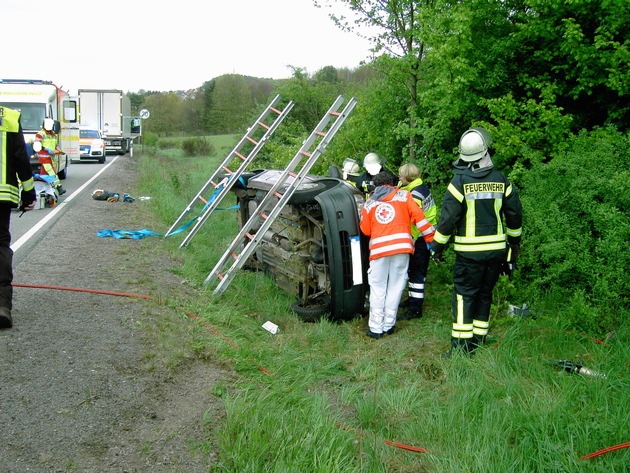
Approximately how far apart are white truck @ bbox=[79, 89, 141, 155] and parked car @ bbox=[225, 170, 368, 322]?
24.9 metres

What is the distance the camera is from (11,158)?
479 cm

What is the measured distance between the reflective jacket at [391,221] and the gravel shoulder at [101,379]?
A: 1.87 meters

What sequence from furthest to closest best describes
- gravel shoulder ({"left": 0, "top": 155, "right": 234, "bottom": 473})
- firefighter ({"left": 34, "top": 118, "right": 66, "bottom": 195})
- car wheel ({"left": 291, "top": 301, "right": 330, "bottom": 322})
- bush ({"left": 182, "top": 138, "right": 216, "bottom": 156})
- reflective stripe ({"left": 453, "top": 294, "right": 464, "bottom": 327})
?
1. bush ({"left": 182, "top": 138, "right": 216, "bottom": 156})
2. firefighter ({"left": 34, "top": 118, "right": 66, "bottom": 195})
3. car wheel ({"left": 291, "top": 301, "right": 330, "bottom": 322})
4. reflective stripe ({"left": 453, "top": 294, "right": 464, "bottom": 327})
5. gravel shoulder ({"left": 0, "top": 155, "right": 234, "bottom": 473})

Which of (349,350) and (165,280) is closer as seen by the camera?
(349,350)

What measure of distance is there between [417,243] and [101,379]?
357 cm

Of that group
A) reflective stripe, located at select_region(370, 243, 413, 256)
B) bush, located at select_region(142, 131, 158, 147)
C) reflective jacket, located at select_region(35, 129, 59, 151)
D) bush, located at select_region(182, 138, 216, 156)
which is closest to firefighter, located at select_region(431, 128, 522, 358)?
reflective stripe, located at select_region(370, 243, 413, 256)

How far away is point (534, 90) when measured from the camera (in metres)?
7.73

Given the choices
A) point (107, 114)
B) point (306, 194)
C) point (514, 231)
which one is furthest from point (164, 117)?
point (514, 231)

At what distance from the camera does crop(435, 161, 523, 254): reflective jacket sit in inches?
197

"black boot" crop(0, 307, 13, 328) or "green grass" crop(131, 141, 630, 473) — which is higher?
"black boot" crop(0, 307, 13, 328)

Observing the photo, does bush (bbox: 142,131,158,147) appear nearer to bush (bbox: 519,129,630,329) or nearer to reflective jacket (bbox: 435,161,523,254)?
bush (bbox: 519,129,630,329)

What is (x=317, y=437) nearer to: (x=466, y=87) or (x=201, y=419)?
(x=201, y=419)

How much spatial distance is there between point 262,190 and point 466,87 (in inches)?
114

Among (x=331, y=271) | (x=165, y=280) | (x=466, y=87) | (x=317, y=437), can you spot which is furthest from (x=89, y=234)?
(x=317, y=437)
